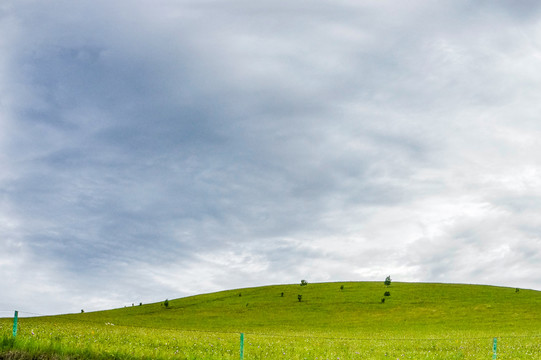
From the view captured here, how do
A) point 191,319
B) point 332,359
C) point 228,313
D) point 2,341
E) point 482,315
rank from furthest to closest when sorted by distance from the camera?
point 228,313
point 191,319
point 482,315
point 332,359
point 2,341

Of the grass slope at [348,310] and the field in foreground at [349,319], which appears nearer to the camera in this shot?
the field in foreground at [349,319]

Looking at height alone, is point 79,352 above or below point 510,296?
below

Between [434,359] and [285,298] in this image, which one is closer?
[434,359]

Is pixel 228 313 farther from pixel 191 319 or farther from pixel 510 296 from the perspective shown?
pixel 510 296

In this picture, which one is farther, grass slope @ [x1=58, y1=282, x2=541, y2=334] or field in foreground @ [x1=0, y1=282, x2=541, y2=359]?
grass slope @ [x1=58, y1=282, x2=541, y2=334]

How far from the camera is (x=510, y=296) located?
3342 inches

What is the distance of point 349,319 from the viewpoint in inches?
2697

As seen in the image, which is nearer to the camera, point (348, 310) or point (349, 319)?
point (349, 319)

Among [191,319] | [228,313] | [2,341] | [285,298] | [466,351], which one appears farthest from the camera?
[285,298]

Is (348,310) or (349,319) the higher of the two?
(348,310)

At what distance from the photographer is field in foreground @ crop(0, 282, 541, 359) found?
93.8ft

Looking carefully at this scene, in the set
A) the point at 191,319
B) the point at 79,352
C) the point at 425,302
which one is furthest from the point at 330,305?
the point at 79,352

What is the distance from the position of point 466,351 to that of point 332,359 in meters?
10.4

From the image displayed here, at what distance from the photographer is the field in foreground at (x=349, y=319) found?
93.8 feet
